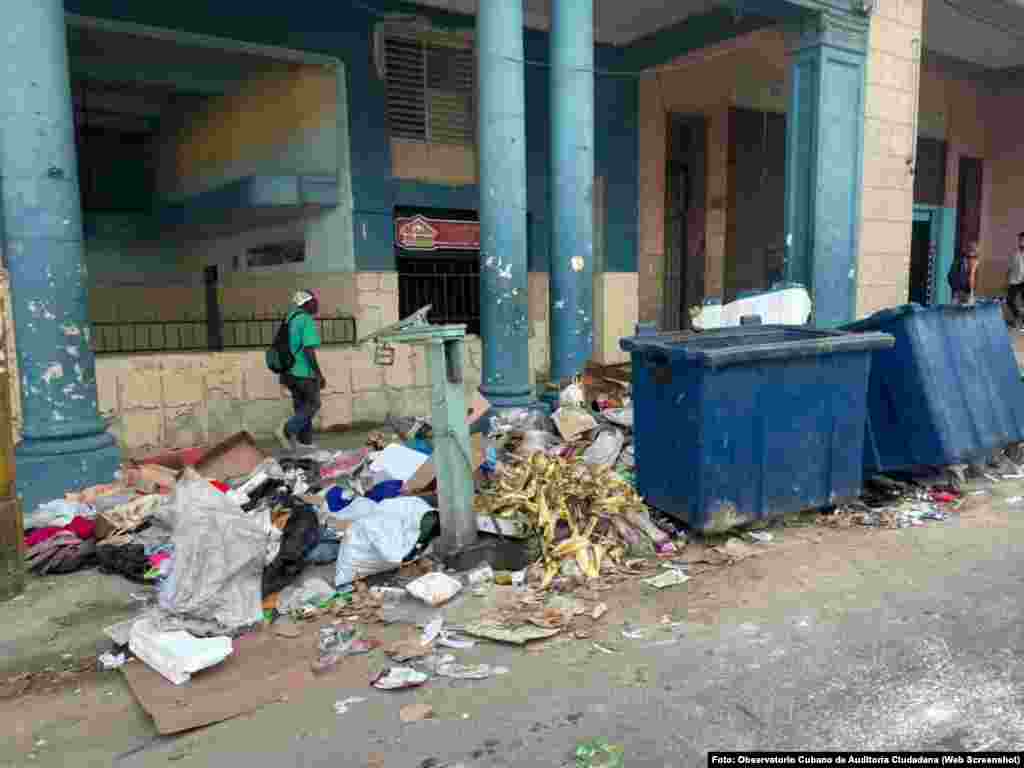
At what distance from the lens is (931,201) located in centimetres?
1434

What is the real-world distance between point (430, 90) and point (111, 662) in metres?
7.54

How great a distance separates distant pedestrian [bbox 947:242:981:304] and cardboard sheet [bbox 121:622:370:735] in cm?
1301

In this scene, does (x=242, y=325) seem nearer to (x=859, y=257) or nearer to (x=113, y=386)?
(x=113, y=386)

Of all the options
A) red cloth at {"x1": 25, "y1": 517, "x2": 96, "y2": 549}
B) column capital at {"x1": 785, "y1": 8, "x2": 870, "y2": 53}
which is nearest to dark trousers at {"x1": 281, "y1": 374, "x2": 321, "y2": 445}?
red cloth at {"x1": 25, "y1": 517, "x2": 96, "y2": 549}

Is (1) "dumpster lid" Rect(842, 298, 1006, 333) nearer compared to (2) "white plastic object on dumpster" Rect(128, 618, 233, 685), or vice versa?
(2) "white plastic object on dumpster" Rect(128, 618, 233, 685)

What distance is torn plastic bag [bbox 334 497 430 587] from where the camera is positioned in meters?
4.00

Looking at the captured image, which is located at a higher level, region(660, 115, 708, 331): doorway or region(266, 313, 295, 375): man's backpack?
region(660, 115, 708, 331): doorway

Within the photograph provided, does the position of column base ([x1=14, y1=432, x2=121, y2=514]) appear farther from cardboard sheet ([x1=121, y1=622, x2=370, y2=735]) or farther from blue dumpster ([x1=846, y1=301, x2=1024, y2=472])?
blue dumpster ([x1=846, y1=301, x2=1024, y2=472])

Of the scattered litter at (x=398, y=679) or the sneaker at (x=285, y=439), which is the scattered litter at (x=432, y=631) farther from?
the sneaker at (x=285, y=439)

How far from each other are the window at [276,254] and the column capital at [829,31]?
20.7ft

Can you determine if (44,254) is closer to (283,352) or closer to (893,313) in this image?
(283,352)

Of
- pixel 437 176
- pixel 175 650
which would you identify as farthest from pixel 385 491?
pixel 437 176

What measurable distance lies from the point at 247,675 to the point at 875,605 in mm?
2890

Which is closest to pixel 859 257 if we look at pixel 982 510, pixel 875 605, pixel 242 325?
pixel 982 510
